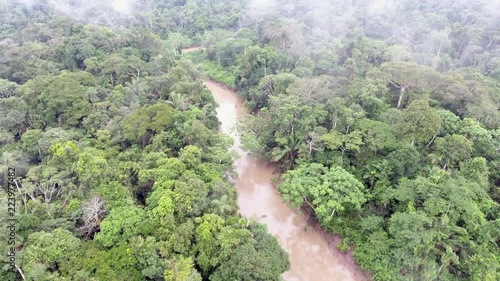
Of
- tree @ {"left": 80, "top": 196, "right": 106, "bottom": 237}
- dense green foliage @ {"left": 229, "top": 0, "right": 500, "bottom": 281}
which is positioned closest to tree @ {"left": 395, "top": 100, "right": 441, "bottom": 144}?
dense green foliage @ {"left": 229, "top": 0, "right": 500, "bottom": 281}

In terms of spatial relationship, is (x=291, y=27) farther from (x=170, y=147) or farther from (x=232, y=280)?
(x=232, y=280)

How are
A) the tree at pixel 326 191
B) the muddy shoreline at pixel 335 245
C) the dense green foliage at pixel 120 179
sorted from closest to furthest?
the dense green foliage at pixel 120 179 < the muddy shoreline at pixel 335 245 < the tree at pixel 326 191

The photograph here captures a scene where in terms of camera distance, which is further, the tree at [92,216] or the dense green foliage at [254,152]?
the tree at [92,216]

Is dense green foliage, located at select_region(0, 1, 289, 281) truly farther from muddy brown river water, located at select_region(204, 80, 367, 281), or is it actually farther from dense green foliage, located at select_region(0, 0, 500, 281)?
muddy brown river water, located at select_region(204, 80, 367, 281)

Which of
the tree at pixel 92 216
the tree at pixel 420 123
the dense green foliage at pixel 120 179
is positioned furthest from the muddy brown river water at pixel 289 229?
the tree at pixel 420 123

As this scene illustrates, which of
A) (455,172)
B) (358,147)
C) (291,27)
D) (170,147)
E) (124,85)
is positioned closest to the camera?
(455,172)

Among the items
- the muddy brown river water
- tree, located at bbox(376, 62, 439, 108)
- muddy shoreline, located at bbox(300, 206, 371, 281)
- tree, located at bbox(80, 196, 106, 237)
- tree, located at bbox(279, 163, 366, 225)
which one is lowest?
the muddy brown river water

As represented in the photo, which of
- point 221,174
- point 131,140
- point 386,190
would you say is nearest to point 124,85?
point 131,140

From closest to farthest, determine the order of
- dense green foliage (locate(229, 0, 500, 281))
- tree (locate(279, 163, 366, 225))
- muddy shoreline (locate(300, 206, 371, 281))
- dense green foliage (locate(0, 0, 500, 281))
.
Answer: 1. dense green foliage (locate(0, 0, 500, 281))
2. dense green foliage (locate(229, 0, 500, 281))
3. muddy shoreline (locate(300, 206, 371, 281))
4. tree (locate(279, 163, 366, 225))

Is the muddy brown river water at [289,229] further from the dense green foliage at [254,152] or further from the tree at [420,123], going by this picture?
the tree at [420,123]
